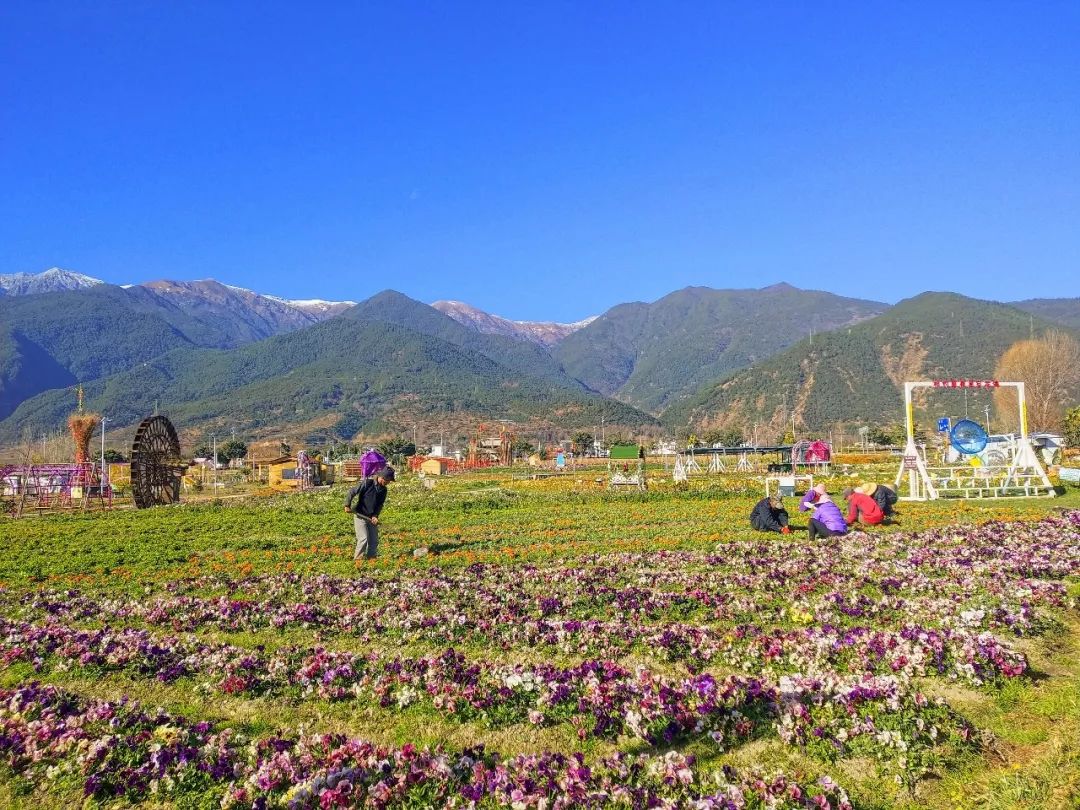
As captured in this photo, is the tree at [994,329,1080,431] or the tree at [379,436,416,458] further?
the tree at [379,436,416,458]

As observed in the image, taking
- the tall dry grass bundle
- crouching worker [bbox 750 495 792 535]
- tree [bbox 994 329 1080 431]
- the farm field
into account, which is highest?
tree [bbox 994 329 1080 431]

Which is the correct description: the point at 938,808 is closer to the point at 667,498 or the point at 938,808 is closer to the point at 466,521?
the point at 466,521

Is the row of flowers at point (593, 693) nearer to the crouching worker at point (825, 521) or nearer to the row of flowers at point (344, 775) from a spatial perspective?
the row of flowers at point (344, 775)

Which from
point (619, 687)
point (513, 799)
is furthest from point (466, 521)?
point (513, 799)

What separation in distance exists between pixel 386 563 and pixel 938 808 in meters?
12.9

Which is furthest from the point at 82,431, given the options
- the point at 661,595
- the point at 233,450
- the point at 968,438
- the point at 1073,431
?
the point at 1073,431

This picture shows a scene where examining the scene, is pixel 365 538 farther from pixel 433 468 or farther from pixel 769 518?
pixel 433 468

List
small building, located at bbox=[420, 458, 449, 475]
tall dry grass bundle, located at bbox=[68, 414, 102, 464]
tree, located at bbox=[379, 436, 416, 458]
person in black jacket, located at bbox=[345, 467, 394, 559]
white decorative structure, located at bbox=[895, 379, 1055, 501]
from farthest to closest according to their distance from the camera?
1. tree, located at bbox=[379, 436, 416, 458]
2. small building, located at bbox=[420, 458, 449, 475]
3. tall dry grass bundle, located at bbox=[68, 414, 102, 464]
4. white decorative structure, located at bbox=[895, 379, 1055, 501]
5. person in black jacket, located at bbox=[345, 467, 394, 559]

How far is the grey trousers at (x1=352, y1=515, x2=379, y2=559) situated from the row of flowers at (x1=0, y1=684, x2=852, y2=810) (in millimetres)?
10400

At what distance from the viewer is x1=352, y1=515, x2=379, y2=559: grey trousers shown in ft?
56.5

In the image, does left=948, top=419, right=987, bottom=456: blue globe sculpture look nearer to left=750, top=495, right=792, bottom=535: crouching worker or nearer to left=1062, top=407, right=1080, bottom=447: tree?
left=750, top=495, right=792, bottom=535: crouching worker

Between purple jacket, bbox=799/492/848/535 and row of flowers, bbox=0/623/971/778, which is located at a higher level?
purple jacket, bbox=799/492/848/535

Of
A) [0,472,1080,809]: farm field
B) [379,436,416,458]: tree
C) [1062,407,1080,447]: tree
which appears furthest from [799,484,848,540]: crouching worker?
[379,436,416,458]: tree

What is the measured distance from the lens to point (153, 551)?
2042 centimetres
